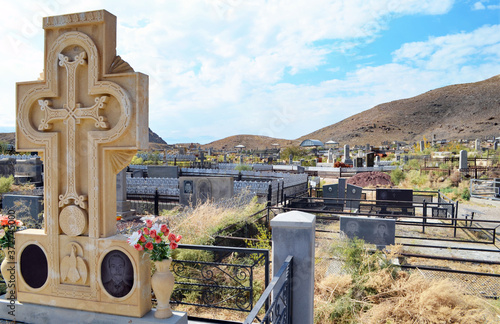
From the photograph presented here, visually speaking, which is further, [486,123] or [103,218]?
[486,123]

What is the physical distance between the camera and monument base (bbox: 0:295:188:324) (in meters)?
3.53

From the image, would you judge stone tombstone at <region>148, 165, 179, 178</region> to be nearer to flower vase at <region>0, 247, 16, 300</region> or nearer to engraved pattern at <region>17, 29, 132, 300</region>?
flower vase at <region>0, 247, 16, 300</region>

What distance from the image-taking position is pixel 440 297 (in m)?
4.42

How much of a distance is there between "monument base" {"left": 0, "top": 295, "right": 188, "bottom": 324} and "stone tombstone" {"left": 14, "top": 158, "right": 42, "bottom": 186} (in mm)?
13781

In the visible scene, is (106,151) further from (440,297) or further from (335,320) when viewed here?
(440,297)

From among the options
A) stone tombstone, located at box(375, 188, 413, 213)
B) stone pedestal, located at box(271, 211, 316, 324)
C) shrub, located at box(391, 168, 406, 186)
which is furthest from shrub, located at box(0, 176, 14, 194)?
shrub, located at box(391, 168, 406, 186)

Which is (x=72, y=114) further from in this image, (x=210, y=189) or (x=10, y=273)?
(x=210, y=189)

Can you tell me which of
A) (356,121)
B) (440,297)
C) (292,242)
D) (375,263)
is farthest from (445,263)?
(356,121)

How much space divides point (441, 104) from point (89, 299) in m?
117

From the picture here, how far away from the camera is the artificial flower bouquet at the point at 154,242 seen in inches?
135

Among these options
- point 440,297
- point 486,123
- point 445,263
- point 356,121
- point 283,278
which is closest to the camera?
point 283,278

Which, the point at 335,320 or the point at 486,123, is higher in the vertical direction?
the point at 486,123

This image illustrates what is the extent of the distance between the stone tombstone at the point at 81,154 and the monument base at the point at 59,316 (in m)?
0.06

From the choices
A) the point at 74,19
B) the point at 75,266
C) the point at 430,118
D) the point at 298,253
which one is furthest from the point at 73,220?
the point at 430,118
